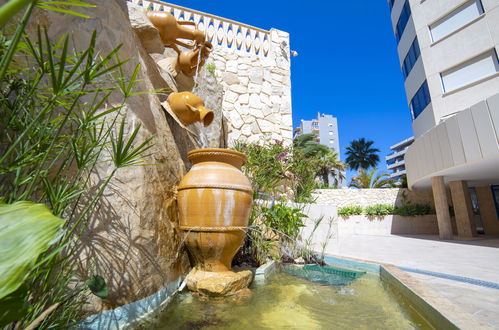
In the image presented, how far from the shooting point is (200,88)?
5.23m

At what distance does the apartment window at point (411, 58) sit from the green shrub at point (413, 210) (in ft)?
22.3

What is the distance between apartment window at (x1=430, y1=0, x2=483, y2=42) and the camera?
9922mm

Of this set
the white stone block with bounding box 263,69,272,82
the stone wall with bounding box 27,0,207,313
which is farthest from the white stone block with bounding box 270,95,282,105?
the stone wall with bounding box 27,0,207,313

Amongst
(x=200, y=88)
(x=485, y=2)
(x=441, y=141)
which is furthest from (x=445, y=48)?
(x=200, y=88)

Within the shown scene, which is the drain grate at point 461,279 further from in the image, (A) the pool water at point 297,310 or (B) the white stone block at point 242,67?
(B) the white stone block at point 242,67

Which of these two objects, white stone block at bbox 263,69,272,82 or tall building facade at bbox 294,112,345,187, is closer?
white stone block at bbox 263,69,272,82

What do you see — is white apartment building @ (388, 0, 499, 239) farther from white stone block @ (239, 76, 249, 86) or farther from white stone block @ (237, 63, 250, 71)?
white stone block @ (237, 63, 250, 71)

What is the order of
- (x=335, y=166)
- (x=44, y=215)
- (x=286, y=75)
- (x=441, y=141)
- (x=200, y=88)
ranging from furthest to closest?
(x=335, y=166), (x=286, y=75), (x=441, y=141), (x=200, y=88), (x=44, y=215)

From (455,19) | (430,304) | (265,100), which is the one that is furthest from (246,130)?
(455,19)

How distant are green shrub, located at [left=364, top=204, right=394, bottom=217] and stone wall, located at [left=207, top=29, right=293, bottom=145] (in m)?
6.57

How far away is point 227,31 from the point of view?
29.3 ft

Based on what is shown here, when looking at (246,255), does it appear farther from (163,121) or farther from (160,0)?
(160,0)

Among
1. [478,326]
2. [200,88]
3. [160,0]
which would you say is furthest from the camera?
[160,0]

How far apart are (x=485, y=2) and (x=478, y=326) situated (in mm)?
12919
